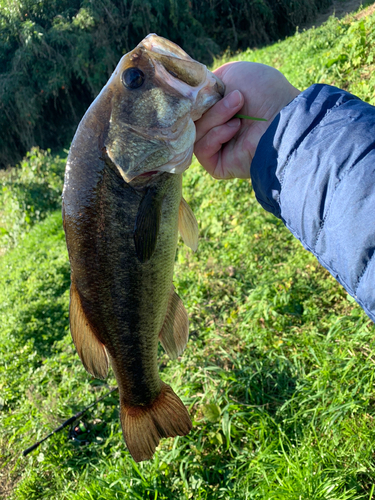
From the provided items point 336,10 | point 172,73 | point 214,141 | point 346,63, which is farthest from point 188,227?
point 336,10

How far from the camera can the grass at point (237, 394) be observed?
2688mm

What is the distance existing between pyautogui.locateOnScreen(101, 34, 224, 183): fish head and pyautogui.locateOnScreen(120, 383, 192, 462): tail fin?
1.24m

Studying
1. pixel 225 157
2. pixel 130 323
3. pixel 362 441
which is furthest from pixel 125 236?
A: pixel 362 441

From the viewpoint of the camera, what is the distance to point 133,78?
185 centimetres

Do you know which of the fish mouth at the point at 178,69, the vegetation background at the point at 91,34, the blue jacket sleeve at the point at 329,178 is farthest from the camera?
the vegetation background at the point at 91,34

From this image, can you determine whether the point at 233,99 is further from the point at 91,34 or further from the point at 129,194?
the point at 91,34

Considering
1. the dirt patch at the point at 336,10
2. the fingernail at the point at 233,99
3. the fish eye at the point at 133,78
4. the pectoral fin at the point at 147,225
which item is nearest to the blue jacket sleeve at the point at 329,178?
the fingernail at the point at 233,99

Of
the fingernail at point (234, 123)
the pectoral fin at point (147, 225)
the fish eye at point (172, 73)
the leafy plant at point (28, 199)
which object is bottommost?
the leafy plant at point (28, 199)

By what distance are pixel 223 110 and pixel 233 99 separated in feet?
0.24

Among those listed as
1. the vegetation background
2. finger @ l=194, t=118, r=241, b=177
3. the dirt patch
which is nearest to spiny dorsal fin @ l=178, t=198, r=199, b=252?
finger @ l=194, t=118, r=241, b=177

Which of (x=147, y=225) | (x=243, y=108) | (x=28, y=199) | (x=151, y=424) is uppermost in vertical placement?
(x=243, y=108)

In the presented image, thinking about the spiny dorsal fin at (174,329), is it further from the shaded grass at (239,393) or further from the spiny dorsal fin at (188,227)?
the shaded grass at (239,393)

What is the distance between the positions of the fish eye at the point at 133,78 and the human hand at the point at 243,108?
0.39 metres

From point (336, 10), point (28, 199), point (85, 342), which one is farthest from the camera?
point (336, 10)
